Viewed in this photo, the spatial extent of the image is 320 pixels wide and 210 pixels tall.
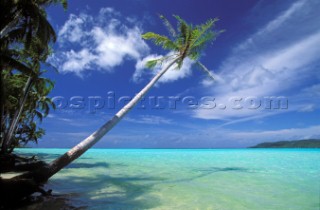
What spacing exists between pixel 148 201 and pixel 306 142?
149536mm

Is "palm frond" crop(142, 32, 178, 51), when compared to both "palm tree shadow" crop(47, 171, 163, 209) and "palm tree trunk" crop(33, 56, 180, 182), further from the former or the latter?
"palm tree shadow" crop(47, 171, 163, 209)

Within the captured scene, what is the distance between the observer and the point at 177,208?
20.9 feet

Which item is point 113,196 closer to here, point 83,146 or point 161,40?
point 83,146

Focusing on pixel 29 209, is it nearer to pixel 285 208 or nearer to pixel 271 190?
pixel 285 208

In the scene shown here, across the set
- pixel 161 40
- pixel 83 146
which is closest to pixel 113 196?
pixel 83 146

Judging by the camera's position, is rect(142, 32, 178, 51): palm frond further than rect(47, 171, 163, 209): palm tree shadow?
Yes

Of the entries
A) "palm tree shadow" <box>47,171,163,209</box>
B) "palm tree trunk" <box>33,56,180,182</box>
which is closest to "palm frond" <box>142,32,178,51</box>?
"palm tree trunk" <box>33,56,180,182</box>

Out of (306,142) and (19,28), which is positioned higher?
(19,28)

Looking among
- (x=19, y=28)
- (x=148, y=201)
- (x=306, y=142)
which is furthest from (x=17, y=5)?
(x=306, y=142)

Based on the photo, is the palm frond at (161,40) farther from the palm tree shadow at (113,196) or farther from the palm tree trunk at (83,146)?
the palm tree shadow at (113,196)

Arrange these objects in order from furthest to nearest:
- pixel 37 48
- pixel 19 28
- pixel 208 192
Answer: pixel 37 48
pixel 19 28
pixel 208 192

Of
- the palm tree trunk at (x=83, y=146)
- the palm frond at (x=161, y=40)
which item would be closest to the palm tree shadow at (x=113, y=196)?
the palm tree trunk at (x=83, y=146)

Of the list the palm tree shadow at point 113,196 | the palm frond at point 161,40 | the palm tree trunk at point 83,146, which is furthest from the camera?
the palm frond at point 161,40

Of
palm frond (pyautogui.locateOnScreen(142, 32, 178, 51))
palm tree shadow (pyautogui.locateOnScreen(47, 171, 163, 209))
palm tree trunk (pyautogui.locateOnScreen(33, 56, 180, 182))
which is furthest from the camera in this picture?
palm frond (pyautogui.locateOnScreen(142, 32, 178, 51))
